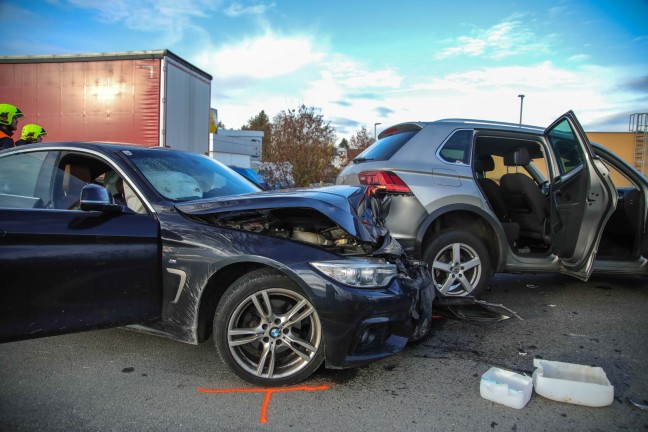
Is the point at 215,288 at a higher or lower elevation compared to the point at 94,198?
lower

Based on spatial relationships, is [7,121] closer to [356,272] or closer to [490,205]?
[356,272]

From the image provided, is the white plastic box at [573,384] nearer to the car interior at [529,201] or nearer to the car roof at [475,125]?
the car interior at [529,201]

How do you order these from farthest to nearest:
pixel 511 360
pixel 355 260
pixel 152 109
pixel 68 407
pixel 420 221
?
pixel 152 109, pixel 420 221, pixel 511 360, pixel 355 260, pixel 68 407

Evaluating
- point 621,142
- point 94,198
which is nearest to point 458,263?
point 94,198

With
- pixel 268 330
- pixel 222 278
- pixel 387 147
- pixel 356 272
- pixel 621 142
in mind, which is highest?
pixel 621 142

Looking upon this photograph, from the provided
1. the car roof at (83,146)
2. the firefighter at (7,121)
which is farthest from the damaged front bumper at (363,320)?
the firefighter at (7,121)

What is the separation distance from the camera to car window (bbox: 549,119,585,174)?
4648 mm

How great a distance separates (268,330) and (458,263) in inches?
102

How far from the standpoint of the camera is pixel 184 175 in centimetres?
367

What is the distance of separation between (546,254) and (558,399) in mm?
2468

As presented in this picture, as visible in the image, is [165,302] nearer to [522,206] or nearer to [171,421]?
[171,421]

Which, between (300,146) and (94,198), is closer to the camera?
(94,198)

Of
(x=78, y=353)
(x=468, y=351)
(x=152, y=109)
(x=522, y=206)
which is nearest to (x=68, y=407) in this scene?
(x=78, y=353)

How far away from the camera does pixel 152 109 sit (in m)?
11.2
